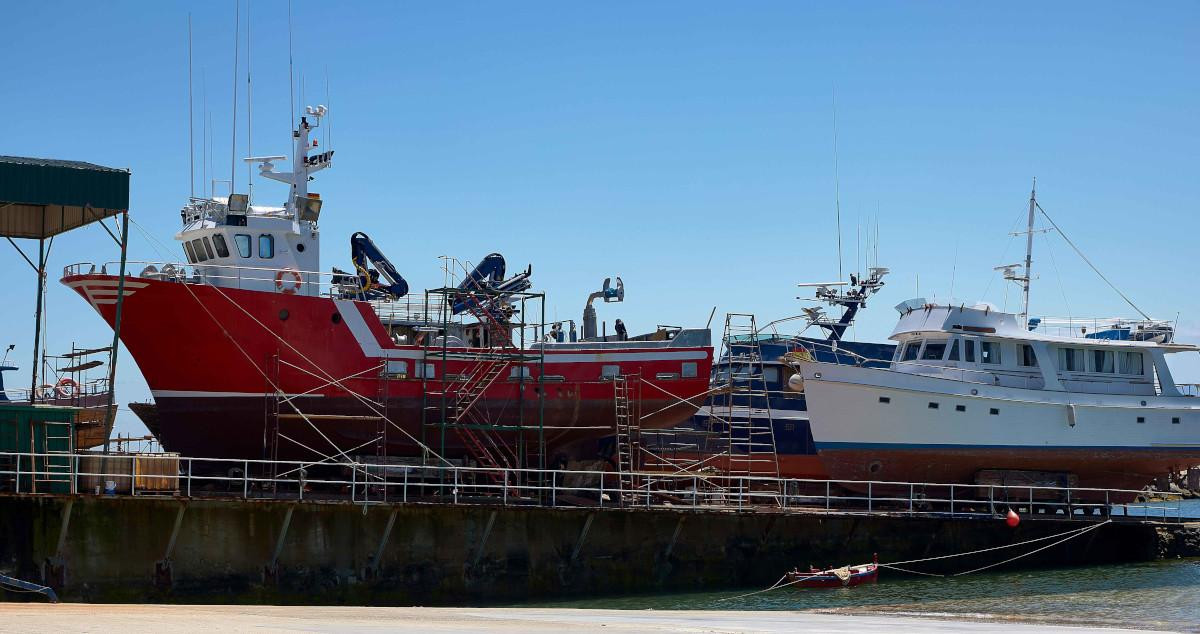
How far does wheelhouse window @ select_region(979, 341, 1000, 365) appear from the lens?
3531cm

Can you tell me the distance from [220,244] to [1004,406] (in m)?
21.4

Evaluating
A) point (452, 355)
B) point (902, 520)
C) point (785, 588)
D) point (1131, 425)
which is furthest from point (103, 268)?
point (1131, 425)

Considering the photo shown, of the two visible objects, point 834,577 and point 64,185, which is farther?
point 834,577

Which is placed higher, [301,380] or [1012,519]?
[301,380]

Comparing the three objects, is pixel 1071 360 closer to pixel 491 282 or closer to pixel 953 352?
pixel 953 352

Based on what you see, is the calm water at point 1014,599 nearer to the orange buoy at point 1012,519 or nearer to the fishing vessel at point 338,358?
the orange buoy at point 1012,519

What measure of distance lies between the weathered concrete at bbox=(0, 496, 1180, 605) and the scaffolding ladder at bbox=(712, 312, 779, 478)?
3821mm

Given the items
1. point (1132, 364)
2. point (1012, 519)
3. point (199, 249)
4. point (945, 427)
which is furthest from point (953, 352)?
point (199, 249)

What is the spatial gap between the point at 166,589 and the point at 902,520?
667 inches

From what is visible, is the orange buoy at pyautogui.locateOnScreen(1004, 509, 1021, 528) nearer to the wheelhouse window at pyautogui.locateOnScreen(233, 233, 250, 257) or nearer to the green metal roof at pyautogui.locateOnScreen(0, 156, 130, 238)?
the wheelhouse window at pyautogui.locateOnScreen(233, 233, 250, 257)

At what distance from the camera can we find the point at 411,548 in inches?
1025

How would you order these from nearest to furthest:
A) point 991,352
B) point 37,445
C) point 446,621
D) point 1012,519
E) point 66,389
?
point 446,621 < point 37,445 < point 1012,519 < point 991,352 < point 66,389

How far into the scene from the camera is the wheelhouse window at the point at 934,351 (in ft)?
116

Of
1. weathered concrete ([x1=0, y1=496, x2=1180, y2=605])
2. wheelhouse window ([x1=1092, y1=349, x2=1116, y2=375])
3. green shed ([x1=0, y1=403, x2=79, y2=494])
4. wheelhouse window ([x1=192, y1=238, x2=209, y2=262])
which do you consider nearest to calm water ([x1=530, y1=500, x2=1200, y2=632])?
weathered concrete ([x1=0, y1=496, x2=1180, y2=605])
